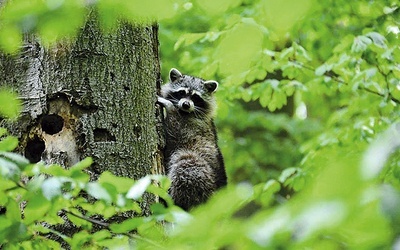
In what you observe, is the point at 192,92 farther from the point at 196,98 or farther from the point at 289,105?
the point at 289,105

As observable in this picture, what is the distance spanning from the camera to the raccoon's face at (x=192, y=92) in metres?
7.37

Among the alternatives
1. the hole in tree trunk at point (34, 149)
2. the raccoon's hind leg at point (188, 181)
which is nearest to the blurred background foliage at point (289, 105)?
the raccoon's hind leg at point (188, 181)

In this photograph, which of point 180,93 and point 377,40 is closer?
point 377,40

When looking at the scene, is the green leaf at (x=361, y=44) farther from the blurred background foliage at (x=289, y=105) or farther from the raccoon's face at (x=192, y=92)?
the raccoon's face at (x=192, y=92)

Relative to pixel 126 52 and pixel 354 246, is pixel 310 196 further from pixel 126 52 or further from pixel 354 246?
pixel 126 52

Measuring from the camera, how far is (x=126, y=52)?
390 cm

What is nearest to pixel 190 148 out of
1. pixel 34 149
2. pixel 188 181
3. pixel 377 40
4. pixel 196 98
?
pixel 188 181

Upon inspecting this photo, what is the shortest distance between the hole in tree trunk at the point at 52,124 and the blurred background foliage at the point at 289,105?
20.1 inches

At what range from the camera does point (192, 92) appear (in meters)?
7.73

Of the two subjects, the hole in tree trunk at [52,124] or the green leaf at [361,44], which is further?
the green leaf at [361,44]

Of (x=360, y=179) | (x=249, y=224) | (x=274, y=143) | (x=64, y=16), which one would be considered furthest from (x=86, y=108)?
(x=274, y=143)

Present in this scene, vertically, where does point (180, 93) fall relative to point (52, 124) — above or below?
below

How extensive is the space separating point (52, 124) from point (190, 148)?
269 cm

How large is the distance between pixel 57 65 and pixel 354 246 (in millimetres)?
2765
